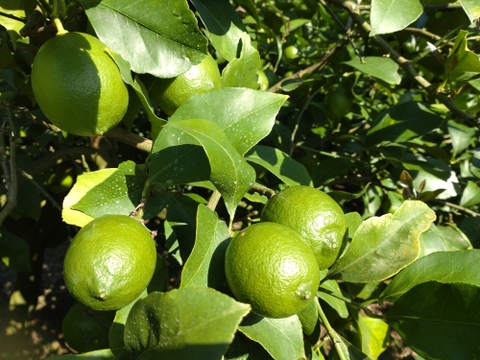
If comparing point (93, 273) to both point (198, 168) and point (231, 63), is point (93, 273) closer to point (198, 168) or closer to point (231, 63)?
point (198, 168)

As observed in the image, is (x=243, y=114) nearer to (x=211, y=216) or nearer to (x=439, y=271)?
(x=211, y=216)

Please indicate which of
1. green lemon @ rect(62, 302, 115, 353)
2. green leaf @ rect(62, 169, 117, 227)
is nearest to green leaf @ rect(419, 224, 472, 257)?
green leaf @ rect(62, 169, 117, 227)

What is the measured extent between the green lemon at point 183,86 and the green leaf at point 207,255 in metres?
0.31

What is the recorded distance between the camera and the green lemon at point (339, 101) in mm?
1591

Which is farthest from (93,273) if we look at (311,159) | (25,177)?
(311,159)

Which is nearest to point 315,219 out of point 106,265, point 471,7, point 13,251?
point 106,265

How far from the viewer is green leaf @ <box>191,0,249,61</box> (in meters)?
1.09

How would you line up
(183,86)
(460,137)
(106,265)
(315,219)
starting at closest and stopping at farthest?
(106,265)
(315,219)
(183,86)
(460,137)

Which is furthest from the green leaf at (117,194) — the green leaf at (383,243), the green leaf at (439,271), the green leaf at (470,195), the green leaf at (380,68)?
the green leaf at (470,195)

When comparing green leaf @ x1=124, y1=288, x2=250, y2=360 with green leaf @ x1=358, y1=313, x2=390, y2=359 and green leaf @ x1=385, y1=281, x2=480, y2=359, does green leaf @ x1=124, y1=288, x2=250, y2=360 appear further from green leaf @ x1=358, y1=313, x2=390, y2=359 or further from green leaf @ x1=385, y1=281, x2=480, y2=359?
green leaf @ x1=358, y1=313, x2=390, y2=359

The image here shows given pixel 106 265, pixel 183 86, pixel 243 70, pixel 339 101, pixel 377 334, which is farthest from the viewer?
pixel 339 101

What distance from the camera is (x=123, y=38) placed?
2.74 feet

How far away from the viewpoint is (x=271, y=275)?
2.33 ft

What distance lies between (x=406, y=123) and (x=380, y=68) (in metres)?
0.28
